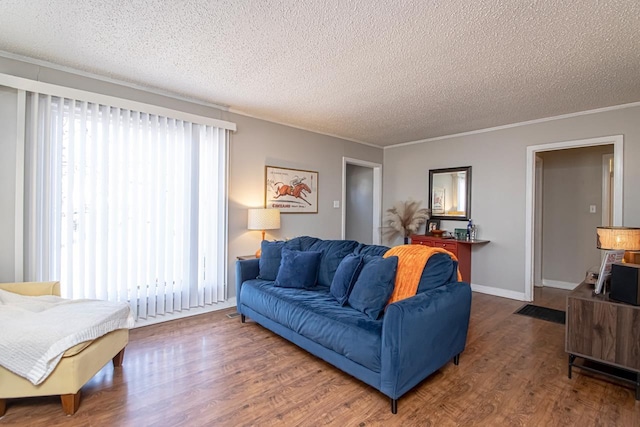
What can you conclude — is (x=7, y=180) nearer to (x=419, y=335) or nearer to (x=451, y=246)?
(x=419, y=335)

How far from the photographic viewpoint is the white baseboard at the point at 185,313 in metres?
3.12

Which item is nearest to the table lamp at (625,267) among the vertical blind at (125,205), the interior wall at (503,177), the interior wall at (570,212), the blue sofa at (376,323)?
the blue sofa at (376,323)

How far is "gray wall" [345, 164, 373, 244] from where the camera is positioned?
6215mm

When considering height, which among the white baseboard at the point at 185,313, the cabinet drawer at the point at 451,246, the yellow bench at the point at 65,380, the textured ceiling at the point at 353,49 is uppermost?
the textured ceiling at the point at 353,49

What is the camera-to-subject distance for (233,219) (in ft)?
12.5

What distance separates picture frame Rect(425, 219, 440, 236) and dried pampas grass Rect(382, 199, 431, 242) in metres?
0.09

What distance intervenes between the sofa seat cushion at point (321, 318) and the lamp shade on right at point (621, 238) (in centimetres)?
210

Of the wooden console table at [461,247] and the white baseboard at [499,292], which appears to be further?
the wooden console table at [461,247]

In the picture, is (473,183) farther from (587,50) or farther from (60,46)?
(60,46)

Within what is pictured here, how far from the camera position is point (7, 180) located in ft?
8.10

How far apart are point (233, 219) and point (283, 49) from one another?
2150 mm

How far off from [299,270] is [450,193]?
318 cm

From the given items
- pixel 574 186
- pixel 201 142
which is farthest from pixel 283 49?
pixel 574 186

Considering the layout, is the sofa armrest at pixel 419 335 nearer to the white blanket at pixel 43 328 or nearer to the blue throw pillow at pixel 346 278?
the blue throw pillow at pixel 346 278
